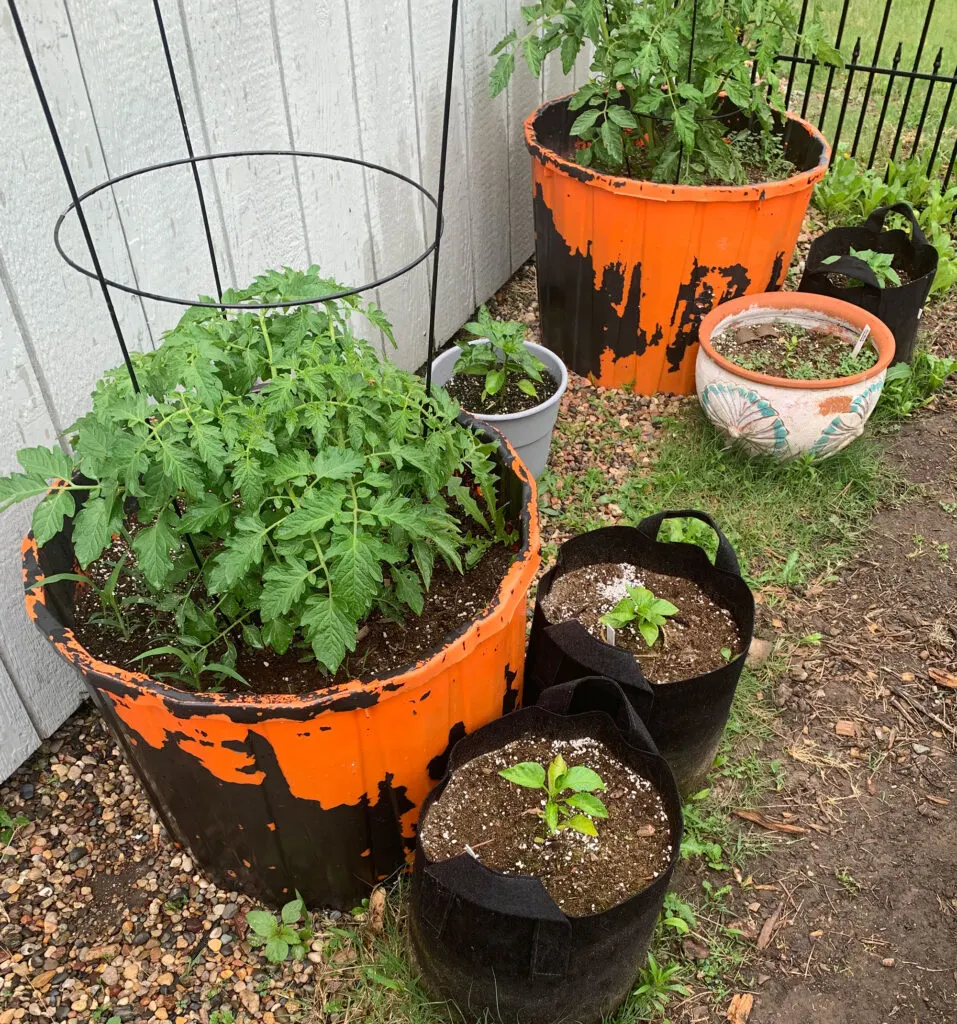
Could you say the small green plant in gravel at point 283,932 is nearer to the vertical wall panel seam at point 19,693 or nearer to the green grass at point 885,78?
the vertical wall panel seam at point 19,693

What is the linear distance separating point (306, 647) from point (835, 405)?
74.8 inches

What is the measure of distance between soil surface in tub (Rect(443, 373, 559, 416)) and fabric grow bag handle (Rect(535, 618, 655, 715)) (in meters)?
1.01

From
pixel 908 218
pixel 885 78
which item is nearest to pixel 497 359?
pixel 908 218

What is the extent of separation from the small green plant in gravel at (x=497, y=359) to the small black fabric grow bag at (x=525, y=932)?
1212mm

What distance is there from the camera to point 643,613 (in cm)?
200

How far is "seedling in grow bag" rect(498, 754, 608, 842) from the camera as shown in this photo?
1614mm

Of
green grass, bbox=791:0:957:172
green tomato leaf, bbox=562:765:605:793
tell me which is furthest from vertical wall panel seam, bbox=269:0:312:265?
green grass, bbox=791:0:957:172

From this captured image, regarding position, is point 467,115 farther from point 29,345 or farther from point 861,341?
point 29,345

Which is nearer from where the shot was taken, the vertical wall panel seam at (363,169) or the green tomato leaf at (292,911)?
the green tomato leaf at (292,911)

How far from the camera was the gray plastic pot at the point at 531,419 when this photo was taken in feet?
8.87

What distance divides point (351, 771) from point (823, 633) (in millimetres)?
1548

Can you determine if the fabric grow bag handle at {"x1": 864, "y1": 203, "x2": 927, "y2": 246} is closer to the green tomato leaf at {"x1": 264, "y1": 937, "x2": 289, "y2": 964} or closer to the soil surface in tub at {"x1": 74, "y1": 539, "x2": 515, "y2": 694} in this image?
the soil surface in tub at {"x1": 74, "y1": 539, "x2": 515, "y2": 694}

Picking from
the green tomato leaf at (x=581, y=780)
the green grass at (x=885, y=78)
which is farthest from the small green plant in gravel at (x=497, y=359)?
the green grass at (x=885, y=78)

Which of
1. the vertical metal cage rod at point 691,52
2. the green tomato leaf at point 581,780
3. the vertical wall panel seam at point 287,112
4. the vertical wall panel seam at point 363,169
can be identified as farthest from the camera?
the vertical metal cage rod at point 691,52
